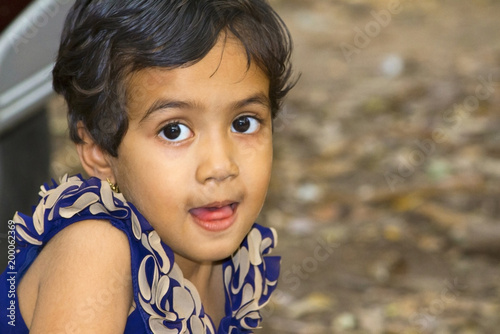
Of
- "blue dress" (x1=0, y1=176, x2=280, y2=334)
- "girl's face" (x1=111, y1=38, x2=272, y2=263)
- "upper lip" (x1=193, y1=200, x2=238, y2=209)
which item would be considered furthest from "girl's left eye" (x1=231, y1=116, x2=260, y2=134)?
"blue dress" (x1=0, y1=176, x2=280, y2=334)

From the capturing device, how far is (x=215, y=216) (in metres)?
1.36

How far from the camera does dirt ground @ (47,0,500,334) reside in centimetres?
279

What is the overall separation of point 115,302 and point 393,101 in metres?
3.41

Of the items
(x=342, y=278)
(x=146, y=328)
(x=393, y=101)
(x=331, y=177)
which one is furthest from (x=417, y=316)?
(x=393, y=101)

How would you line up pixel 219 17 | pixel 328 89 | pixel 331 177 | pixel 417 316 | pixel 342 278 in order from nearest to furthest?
pixel 219 17 → pixel 417 316 → pixel 342 278 → pixel 331 177 → pixel 328 89

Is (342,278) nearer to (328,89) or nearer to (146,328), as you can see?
(146,328)

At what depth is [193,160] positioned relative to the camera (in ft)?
4.32

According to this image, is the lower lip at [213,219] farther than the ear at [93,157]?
No

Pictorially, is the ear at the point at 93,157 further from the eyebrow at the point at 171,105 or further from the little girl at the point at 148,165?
the eyebrow at the point at 171,105

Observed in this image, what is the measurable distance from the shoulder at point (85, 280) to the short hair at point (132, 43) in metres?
0.17

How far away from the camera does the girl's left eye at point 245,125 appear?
1.40 meters

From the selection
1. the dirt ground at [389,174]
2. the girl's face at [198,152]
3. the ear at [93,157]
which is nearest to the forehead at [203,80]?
the girl's face at [198,152]

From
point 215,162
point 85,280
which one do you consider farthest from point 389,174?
point 85,280

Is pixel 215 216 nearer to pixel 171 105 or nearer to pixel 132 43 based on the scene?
pixel 171 105
